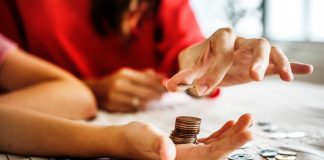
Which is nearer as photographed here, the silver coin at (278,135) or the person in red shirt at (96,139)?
the person in red shirt at (96,139)

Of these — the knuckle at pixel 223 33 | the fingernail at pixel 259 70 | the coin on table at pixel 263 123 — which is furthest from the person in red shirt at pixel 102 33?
the fingernail at pixel 259 70

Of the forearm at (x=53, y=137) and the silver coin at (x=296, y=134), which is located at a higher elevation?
the forearm at (x=53, y=137)

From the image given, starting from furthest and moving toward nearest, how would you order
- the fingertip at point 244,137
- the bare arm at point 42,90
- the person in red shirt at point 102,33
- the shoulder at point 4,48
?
the person in red shirt at point 102,33, the shoulder at point 4,48, the bare arm at point 42,90, the fingertip at point 244,137

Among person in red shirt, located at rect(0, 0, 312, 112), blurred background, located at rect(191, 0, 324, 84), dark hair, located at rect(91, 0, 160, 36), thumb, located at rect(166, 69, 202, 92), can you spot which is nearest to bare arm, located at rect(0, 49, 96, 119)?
person in red shirt, located at rect(0, 0, 312, 112)

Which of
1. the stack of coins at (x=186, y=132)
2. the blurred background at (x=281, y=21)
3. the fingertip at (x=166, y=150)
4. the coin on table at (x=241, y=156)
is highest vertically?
the blurred background at (x=281, y=21)

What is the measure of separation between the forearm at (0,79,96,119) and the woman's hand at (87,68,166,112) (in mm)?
82

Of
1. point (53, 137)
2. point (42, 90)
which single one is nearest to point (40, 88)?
point (42, 90)

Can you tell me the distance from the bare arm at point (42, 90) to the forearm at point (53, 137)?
0.55ft

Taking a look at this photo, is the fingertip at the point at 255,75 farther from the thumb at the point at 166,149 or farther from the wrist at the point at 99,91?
the wrist at the point at 99,91

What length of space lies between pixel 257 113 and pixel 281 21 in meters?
1.24

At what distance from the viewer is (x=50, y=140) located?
1.67 feet

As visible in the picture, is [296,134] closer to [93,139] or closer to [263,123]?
[263,123]

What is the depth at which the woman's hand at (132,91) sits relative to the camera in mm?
891

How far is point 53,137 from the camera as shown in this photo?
0.51m
